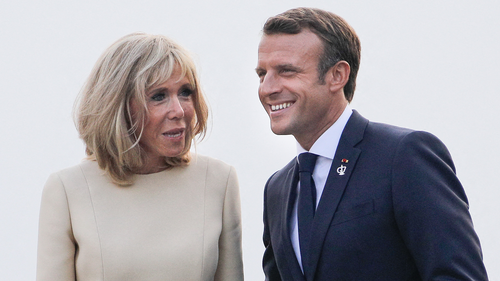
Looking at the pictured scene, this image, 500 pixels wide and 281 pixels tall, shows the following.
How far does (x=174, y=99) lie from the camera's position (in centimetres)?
260

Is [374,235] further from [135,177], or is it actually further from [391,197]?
[135,177]

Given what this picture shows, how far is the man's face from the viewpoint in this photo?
2.36 meters

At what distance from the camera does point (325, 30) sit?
7.86ft

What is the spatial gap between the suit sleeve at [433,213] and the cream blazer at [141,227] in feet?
3.06

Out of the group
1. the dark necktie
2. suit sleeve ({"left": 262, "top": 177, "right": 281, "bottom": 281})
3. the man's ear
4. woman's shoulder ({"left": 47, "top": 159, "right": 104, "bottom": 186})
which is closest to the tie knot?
the dark necktie

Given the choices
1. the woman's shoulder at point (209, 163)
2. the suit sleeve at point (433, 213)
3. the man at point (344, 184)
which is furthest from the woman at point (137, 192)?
the suit sleeve at point (433, 213)

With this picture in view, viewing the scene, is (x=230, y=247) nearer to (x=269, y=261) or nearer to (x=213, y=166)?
(x=269, y=261)

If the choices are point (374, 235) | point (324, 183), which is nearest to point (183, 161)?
point (324, 183)

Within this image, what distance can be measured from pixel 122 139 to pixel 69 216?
1.28 ft

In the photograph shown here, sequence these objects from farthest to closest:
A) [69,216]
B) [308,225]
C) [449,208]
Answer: [69,216], [308,225], [449,208]

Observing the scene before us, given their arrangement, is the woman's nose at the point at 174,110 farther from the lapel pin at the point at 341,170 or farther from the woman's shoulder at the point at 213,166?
the lapel pin at the point at 341,170

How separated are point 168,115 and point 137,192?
383mm

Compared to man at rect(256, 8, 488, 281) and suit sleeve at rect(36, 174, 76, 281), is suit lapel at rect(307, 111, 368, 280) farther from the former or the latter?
suit sleeve at rect(36, 174, 76, 281)

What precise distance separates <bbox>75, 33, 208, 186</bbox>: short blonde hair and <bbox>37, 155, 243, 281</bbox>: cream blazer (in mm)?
105
